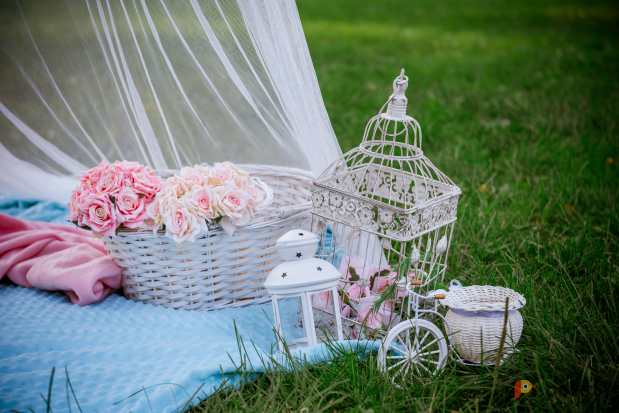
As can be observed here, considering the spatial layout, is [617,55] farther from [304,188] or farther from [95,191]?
[95,191]

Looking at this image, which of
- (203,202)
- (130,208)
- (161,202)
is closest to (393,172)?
(203,202)

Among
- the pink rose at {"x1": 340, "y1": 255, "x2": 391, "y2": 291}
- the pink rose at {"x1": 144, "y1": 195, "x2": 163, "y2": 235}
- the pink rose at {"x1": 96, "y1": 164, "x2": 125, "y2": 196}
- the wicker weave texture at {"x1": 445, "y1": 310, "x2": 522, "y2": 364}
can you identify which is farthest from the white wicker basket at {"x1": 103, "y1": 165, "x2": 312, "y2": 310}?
the wicker weave texture at {"x1": 445, "y1": 310, "x2": 522, "y2": 364}

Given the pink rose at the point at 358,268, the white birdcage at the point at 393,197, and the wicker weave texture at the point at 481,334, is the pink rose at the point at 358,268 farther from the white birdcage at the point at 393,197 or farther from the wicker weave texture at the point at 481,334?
the wicker weave texture at the point at 481,334

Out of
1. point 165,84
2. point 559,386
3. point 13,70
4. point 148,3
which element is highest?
point 148,3

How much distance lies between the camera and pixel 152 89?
80.0 inches

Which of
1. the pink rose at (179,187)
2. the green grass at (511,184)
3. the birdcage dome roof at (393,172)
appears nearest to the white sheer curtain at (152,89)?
the birdcage dome roof at (393,172)

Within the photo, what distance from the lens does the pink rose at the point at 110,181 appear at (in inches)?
61.3

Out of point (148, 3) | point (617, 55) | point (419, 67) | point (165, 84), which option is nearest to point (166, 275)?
point (165, 84)

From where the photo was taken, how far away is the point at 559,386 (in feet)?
4.07

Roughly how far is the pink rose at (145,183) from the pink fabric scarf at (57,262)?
0.97 feet

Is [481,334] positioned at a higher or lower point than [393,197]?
lower

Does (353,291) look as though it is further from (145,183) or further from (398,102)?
(145,183)

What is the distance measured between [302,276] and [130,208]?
0.62 m

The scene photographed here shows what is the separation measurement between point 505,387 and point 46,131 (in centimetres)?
216
